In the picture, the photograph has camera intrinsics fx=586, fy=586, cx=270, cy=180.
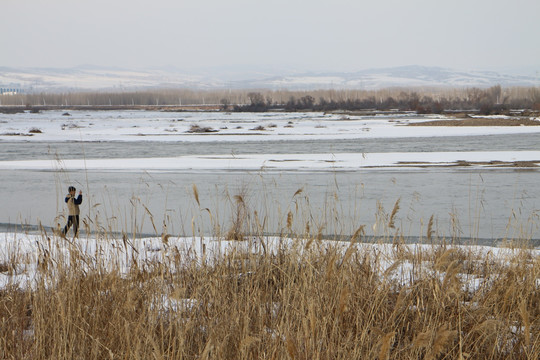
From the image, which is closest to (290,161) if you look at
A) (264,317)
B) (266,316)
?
(266,316)

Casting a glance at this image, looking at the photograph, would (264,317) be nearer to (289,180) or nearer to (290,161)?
(289,180)

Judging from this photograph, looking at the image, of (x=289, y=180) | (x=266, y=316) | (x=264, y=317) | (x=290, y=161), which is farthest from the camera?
(x=290, y=161)

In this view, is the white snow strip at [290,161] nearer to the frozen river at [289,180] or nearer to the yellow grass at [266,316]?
the frozen river at [289,180]

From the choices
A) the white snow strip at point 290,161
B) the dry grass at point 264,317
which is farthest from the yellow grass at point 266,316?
the white snow strip at point 290,161

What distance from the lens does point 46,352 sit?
129 inches

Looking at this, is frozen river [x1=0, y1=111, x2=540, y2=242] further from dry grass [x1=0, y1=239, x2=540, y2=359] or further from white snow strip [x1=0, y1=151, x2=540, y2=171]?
dry grass [x1=0, y1=239, x2=540, y2=359]

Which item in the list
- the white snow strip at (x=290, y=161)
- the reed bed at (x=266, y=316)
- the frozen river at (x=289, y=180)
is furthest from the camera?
the white snow strip at (x=290, y=161)

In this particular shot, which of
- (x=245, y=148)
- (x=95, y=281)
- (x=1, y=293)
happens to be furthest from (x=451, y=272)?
(x=245, y=148)

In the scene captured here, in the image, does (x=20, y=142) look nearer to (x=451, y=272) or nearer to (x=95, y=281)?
(x=95, y=281)

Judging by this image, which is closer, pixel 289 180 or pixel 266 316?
pixel 266 316

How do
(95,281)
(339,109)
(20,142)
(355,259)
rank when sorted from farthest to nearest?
(339,109) → (20,142) → (355,259) → (95,281)

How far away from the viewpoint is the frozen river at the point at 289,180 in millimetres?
8039

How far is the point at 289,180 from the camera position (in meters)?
13.6

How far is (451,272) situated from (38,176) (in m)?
14.5
